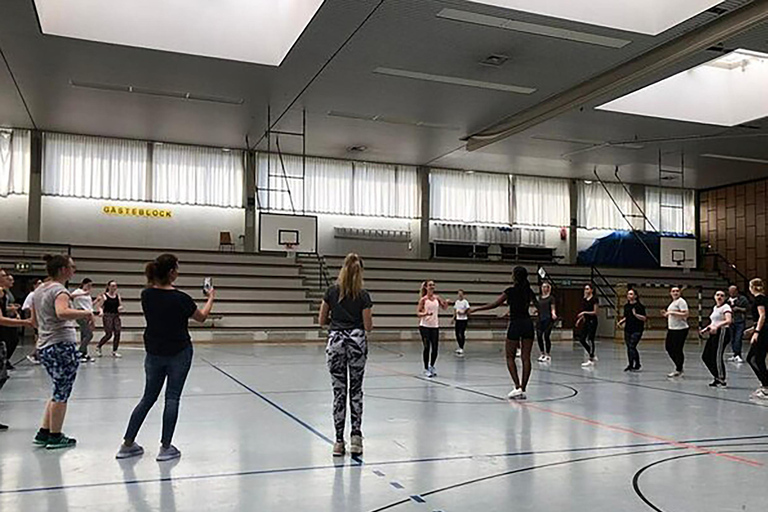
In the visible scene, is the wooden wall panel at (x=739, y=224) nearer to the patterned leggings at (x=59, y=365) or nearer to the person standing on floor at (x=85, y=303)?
the person standing on floor at (x=85, y=303)

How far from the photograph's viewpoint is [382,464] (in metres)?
5.38

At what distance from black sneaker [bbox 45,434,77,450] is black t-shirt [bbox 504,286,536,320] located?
5.47 metres

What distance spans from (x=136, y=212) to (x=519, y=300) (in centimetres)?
1773

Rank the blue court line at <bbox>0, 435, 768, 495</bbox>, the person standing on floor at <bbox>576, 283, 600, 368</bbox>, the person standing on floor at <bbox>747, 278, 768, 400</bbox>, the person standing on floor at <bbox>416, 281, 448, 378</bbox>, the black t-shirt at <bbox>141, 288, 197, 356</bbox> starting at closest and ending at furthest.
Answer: the blue court line at <bbox>0, 435, 768, 495</bbox>
the black t-shirt at <bbox>141, 288, 197, 356</bbox>
the person standing on floor at <bbox>747, 278, 768, 400</bbox>
the person standing on floor at <bbox>416, 281, 448, 378</bbox>
the person standing on floor at <bbox>576, 283, 600, 368</bbox>

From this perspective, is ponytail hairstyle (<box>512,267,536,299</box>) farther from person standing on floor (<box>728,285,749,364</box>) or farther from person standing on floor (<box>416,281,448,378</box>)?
person standing on floor (<box>728,285,749,364</box>)

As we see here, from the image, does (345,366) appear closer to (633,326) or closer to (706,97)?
(633,326)

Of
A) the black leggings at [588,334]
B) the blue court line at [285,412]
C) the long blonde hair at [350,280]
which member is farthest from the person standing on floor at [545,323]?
the long blonde hair at [350,280]

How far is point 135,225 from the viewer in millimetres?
23406

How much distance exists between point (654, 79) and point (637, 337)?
18.8 ft

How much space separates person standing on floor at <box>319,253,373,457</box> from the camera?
566 centimetres

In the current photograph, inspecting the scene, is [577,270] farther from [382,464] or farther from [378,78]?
[382,464]

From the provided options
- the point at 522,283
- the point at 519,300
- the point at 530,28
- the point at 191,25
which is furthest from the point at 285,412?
the point at 191,25

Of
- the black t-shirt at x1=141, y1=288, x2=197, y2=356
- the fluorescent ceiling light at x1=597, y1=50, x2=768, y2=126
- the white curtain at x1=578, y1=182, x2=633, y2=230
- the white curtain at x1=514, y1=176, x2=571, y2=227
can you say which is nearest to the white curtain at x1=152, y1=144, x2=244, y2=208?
the white curtain at x1=514, y1=176, x2=571, y2=227

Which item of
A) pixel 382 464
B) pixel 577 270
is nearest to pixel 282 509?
pixel 382 464
